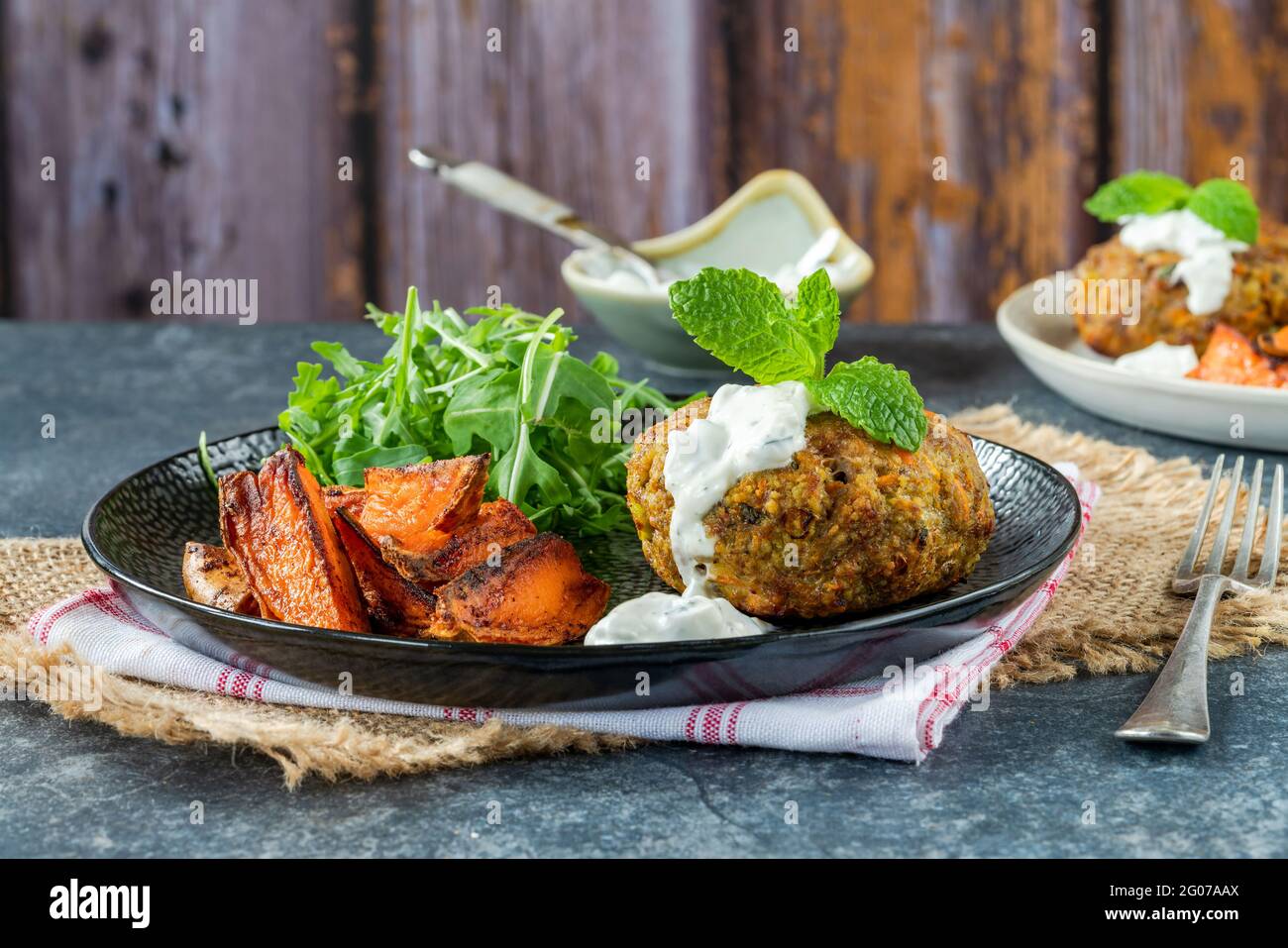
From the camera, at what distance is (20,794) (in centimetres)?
137

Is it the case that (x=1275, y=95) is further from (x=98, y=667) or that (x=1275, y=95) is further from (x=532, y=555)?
(x=98, y=667)

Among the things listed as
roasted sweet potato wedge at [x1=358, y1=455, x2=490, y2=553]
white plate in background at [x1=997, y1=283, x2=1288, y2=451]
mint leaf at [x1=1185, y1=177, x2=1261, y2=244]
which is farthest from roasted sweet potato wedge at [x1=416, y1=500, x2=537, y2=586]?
mint leaf at [x1=1185, y1=177, x2=1261, y2=244]

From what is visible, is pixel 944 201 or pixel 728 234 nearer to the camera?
pixel 728 234

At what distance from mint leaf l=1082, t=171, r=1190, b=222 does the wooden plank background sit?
119 cm

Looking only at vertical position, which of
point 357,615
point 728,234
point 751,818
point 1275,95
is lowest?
point 751,818

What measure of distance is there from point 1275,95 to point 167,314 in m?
3.24

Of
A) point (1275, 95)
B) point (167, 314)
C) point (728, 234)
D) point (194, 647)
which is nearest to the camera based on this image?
point (194, 647)

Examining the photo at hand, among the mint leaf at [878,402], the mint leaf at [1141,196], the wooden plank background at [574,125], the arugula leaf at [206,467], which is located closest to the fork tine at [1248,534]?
the mint leaf at [878,402]

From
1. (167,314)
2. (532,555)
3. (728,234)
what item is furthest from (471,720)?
(167,314)

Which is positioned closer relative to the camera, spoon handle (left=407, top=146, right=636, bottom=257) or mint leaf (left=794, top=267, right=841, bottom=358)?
mint leaf (left=794, top=267, right=841, bottom=358)

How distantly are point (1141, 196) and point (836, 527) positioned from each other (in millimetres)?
1679

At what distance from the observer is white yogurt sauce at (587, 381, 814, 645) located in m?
1.54

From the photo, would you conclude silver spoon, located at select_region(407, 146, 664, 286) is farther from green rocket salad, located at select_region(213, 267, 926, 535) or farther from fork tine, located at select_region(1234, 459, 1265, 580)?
fork tine, located at select_region(1234, 459, 1265, 580)

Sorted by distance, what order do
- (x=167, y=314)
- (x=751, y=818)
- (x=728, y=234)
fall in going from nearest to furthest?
(x=751, y=818)
(x=728, y=234)
(x=167, y=314)
